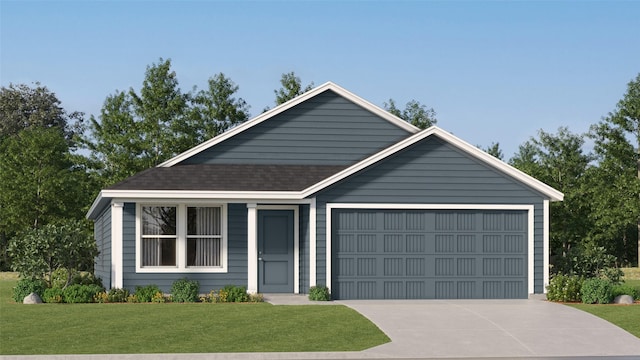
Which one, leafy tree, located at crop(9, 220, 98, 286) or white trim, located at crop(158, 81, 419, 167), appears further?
white trim, located at crop(158, 81, 419, 167)

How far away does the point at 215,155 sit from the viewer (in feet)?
98.9

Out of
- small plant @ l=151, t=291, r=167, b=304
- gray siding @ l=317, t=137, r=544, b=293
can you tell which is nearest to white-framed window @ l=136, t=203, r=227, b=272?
small plant @ l=151, t=291, r=167, b=304

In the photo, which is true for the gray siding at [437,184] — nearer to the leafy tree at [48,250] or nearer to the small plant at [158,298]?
the small plant at [158,298]

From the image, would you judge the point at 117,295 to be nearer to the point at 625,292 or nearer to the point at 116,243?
the point at 116,243

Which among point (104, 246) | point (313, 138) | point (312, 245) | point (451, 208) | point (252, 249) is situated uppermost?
point (313, 138)

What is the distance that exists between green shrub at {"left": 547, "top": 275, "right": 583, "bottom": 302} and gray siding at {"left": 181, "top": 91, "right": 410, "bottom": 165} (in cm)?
713

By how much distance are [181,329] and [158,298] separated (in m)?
6.02

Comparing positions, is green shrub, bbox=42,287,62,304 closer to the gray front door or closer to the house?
the house

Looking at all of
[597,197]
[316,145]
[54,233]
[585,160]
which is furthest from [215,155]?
[585,160]

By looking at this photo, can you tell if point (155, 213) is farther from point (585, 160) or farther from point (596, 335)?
point (585, 160)

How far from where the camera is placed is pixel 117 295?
1023 inches

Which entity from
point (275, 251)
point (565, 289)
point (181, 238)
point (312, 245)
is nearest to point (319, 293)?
point (312, 245)

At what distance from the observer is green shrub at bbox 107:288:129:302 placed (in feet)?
85.0

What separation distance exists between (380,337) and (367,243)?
7.66m
